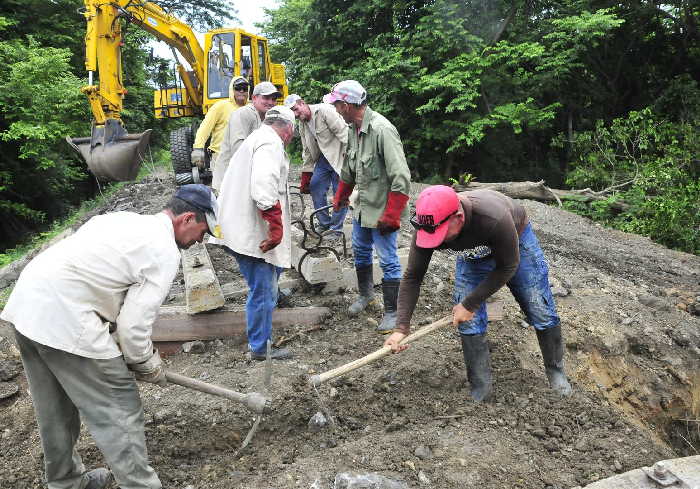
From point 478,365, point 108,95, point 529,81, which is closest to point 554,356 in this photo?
point 478,365

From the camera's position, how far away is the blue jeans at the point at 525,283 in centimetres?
324

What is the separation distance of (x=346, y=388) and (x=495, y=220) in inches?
62.5

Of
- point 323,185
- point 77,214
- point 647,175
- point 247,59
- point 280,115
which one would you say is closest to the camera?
point 280,115

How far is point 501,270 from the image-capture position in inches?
115

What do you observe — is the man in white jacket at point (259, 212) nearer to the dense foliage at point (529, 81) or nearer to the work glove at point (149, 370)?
the work glove at point (149, 370)

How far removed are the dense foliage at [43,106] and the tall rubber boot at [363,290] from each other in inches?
262

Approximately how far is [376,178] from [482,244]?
1.34 metres

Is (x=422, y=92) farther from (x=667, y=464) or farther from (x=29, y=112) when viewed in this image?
(x=667, y=464)

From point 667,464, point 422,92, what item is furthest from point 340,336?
point 422,92

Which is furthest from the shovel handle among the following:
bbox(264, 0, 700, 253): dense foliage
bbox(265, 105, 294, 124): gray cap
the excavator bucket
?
bbox(264, 0, 700, 253): dense foliage

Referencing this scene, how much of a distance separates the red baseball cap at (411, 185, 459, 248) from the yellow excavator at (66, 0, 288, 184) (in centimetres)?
608

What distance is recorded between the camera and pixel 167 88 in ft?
36.8

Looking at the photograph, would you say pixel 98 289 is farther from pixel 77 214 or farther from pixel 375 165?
pixel 77 214

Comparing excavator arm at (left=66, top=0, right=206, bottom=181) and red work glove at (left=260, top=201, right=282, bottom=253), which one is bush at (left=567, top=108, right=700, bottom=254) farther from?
excavator arm at (left=66, top=0, right=206, bottom=181)
